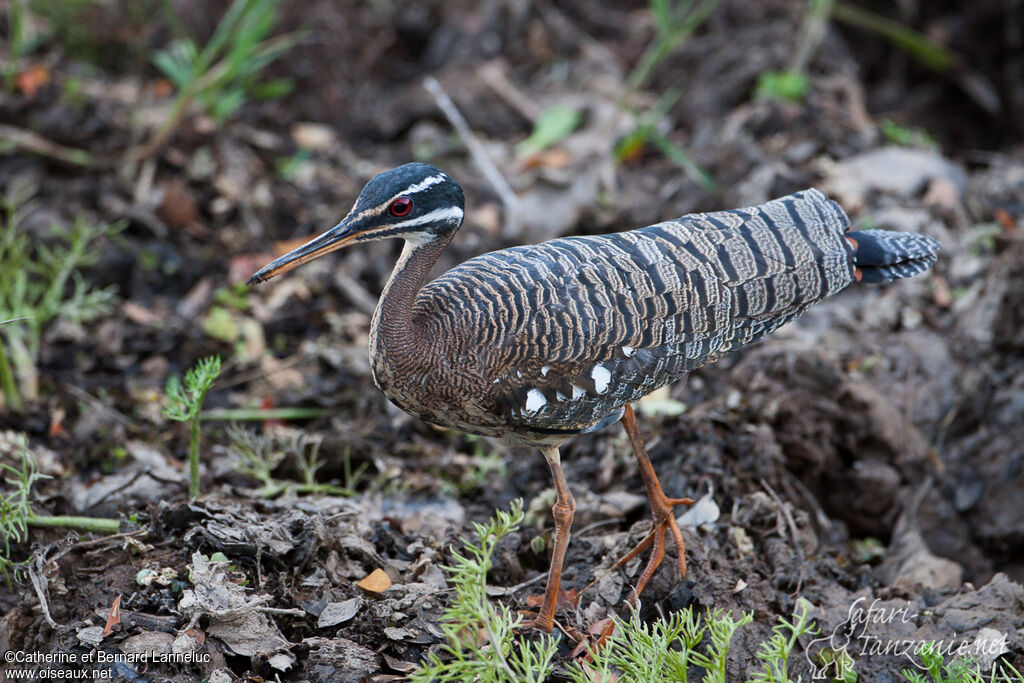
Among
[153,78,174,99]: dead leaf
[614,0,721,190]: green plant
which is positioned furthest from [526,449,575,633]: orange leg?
[153,78,174,99]: dead leaf

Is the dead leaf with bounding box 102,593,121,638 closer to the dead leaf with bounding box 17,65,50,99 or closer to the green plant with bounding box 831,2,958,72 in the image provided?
the dead leaf with bounding box 17,65,50,99

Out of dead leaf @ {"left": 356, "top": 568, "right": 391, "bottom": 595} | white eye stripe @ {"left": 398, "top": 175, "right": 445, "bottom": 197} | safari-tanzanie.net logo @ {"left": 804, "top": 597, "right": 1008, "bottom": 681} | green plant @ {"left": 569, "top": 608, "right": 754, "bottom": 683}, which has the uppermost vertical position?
white eye stripe @ {"left": 398, "top": 175, "right": 445, "bottom": 197}

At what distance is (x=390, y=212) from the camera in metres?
3.99

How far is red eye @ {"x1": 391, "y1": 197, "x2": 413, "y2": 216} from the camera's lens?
3967mm

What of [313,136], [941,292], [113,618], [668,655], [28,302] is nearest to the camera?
[668,655]

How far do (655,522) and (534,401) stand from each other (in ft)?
2.95

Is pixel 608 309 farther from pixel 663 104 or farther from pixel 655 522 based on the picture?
pixel 663 104

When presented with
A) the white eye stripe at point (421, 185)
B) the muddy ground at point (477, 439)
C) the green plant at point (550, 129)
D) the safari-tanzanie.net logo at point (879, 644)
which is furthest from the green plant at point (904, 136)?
the white eye stripe at point (421, 185)

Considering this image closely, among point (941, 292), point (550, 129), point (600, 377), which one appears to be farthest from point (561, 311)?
point (550, 129)

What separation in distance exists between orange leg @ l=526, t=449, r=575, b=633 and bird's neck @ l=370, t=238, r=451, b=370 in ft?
2.63

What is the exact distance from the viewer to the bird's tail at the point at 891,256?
15.5 feet

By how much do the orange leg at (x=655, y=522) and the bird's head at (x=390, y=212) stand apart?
1299 mm

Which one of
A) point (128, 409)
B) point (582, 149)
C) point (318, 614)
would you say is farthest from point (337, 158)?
point (318, 614)

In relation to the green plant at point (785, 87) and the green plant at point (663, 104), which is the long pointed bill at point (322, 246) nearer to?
the green plant at point (663, 104)
